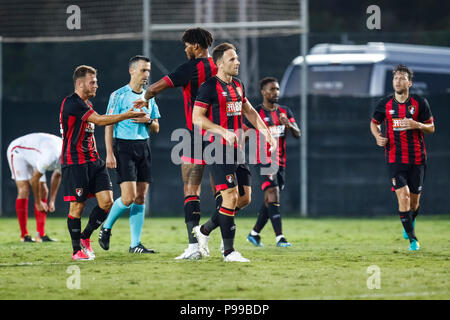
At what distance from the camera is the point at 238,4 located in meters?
17.6

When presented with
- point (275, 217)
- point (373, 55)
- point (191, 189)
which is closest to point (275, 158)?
point (275, 217)

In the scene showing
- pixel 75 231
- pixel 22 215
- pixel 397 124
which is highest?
pixel 397 124

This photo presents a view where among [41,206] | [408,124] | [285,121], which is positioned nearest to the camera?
[408,124]

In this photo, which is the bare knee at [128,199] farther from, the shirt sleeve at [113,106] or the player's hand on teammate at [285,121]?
the player's hand on teammate at [285,121]

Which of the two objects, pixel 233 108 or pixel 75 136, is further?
pixel 75 136

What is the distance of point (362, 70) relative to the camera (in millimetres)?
17859

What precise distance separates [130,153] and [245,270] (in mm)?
2385

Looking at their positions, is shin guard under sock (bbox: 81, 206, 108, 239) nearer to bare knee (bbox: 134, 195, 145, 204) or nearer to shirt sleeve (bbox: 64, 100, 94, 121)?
bare knee (bbox: 134, 195, 145, 204)

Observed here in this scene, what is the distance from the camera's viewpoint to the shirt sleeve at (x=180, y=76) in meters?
8.55

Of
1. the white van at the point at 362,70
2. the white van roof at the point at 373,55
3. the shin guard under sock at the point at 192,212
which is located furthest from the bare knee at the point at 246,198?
the white van at the point at 362,70

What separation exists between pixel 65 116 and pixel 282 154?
332cm

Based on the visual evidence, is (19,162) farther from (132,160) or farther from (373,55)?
(373,55)

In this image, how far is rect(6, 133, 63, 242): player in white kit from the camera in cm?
1125

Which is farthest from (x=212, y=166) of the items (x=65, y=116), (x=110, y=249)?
(x=110, y=249)
